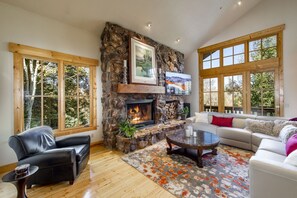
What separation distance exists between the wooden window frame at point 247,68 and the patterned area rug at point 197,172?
2267 millimetres

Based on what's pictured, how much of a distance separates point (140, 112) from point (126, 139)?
4.30 ft

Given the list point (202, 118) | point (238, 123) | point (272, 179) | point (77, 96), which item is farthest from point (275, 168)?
point (77, 96)

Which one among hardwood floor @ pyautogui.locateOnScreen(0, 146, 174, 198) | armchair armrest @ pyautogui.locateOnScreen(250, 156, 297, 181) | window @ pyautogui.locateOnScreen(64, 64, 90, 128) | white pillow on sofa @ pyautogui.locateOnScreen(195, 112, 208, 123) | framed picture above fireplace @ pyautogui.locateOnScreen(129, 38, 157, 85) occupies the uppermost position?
framed picture above fireplace @ pyautogui.locateOnScreen(129, 38, 157, 85)

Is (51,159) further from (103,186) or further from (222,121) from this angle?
(222,121)

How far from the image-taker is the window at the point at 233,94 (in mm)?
4934

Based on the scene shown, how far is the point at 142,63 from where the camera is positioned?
4.25 meters

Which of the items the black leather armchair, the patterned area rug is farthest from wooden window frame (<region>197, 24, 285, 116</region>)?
the black leather armchair

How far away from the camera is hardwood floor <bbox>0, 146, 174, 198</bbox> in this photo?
197 cm

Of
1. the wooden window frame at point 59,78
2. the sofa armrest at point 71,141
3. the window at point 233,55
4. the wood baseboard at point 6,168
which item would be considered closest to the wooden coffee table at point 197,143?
the sofa armrest at point 71,141

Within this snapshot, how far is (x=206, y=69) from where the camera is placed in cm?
571

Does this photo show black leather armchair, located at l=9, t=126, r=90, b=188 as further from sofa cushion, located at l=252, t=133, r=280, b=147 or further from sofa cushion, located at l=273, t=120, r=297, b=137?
sofa cushion, located at l=273, t=120, r=297, b=137

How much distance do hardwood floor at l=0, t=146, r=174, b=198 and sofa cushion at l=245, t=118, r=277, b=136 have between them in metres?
2.79

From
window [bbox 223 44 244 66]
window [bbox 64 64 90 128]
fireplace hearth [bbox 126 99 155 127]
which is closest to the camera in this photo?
window [bbox 64 64 90 128]

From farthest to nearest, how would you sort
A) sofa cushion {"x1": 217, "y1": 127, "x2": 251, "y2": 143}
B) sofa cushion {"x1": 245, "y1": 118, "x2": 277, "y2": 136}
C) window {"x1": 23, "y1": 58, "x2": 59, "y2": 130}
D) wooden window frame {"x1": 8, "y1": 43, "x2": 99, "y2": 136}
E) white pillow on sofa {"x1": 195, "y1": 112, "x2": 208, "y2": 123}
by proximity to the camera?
white pillow on sofa {"x1": 195, "y1": 112, "x2": 208, "y2": 123} → sofa cushion {"x1": 217, "y1": 127, "x2": 251, "y2": 143} → sofa cushion {"x1": 245, "y1": 118, "x2": 277, "y2": 136} → window {"x1": 23, "y1": 58, "x2": 59, "y2": 130} → wooden window frame {"x1": 8, "y1": 43, "x2": 99, "y2": 136}
